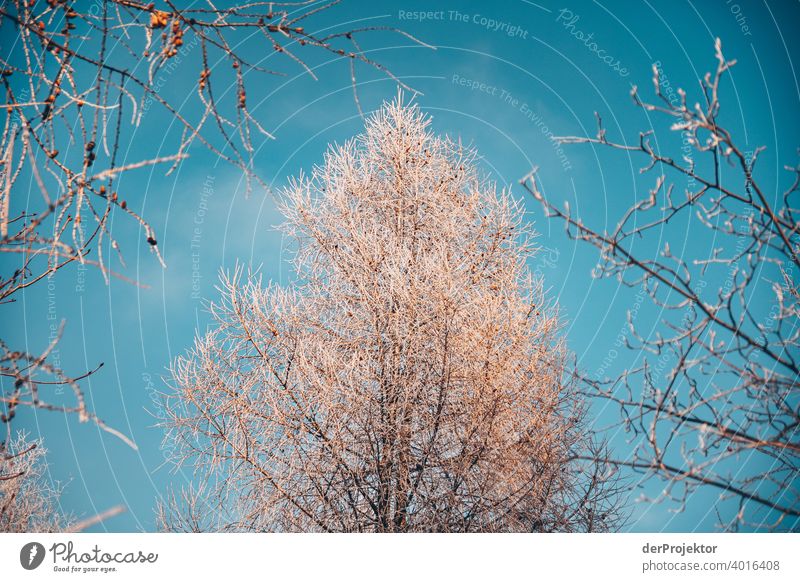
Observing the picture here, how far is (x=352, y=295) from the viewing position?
6484 mm

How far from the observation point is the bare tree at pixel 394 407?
17.3ft

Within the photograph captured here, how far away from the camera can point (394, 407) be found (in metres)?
5.31
